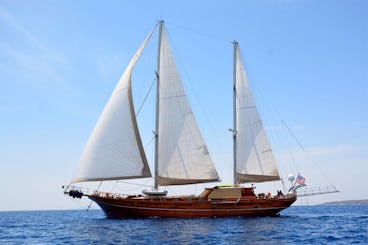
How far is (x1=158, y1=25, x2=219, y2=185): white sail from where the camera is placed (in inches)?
1485

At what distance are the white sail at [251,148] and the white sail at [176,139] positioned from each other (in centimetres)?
425

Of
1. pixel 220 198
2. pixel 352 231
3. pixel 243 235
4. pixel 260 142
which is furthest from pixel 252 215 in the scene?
pixel 243 235

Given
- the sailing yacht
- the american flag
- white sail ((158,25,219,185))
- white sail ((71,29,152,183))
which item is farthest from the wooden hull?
the american flag

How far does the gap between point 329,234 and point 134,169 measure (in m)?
16.4

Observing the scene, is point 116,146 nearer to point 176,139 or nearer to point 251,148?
point 176,139

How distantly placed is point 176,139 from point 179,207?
601cm

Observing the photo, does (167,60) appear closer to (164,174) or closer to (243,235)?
(164,174)

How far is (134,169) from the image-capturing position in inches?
1398

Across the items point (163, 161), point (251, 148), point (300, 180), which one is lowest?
point (300, 180)

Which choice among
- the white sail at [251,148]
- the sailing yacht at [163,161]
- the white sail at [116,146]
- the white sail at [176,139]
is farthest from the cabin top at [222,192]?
the white sail at [116,146]

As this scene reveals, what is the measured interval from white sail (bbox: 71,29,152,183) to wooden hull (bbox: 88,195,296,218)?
9.52ft

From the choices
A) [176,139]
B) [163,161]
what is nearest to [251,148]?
[176,139]

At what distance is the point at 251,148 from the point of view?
41312mm

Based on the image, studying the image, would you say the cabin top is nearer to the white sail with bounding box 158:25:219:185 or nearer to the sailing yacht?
the sailing yacht
